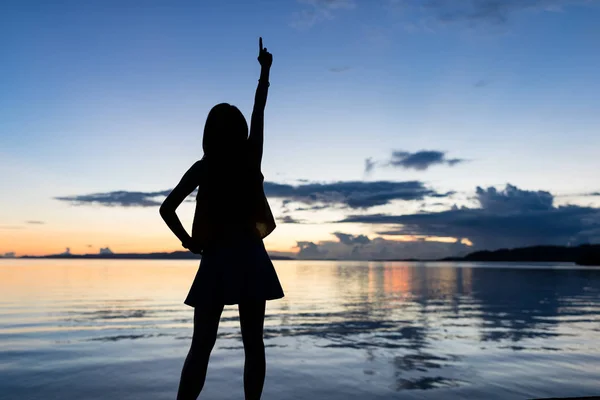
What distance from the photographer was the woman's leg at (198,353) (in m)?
3.37

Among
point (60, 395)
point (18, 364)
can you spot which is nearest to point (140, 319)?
point (18, 364)

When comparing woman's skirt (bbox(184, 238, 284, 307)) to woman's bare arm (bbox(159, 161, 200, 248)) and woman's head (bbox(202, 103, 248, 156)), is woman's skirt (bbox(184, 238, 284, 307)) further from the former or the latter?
woman's head (bbox(202, 103, 248, 156))

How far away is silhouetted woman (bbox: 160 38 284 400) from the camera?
11.1ft

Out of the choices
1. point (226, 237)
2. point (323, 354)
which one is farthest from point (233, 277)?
point (323, 354)

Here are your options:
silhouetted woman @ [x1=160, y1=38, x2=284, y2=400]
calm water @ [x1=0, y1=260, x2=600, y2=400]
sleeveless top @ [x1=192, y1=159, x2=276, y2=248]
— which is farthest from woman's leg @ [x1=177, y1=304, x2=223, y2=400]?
calm water @ [x1=0, y1=260, x2=600, y2=400]

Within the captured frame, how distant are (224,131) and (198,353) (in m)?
1.55

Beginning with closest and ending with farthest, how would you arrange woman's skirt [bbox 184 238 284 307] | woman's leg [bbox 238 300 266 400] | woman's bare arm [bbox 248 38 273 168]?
1. woman's skirt [bbox 184 238 284 307]
2. woman's leg [bbox 238 300 266 400]
3. woman's bare arm [bbox 248 38 273 168]

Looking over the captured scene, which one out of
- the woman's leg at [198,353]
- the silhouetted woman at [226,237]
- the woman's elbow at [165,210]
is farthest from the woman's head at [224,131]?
the woman's leg at [198,353]

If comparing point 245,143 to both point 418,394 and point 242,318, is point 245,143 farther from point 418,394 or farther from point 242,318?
point 418,394

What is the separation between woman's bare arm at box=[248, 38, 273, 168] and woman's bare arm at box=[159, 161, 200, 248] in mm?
427

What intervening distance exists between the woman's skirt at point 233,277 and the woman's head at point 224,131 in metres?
0.67

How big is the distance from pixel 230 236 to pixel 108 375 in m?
7.21

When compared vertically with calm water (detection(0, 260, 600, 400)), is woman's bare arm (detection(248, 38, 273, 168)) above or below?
above

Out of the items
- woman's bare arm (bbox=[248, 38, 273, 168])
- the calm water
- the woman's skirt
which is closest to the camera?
the woman's skirt
